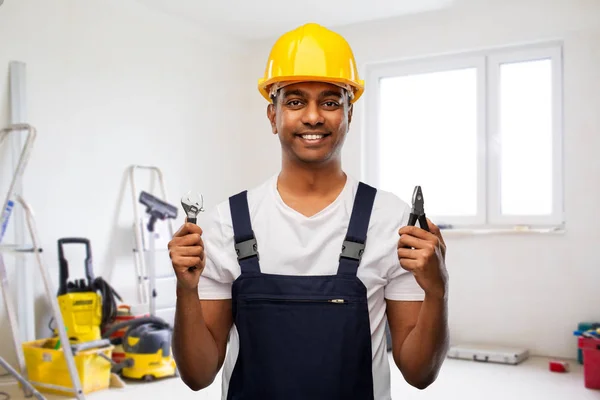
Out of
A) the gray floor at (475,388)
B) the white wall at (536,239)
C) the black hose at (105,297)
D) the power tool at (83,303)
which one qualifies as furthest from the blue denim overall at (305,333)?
the white wall at (536,239)

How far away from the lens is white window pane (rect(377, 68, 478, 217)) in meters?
5.28

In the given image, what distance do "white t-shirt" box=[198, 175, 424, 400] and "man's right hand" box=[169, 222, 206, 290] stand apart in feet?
0.36

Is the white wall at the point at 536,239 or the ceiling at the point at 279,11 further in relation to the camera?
the ceiling at the point at 279,11

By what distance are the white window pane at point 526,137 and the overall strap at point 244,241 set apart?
4157 mm

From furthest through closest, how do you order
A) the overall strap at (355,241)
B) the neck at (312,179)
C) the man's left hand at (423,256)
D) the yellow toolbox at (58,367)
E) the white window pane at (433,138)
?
the white window pane at (433,138)
the yellow toolbox at (58,367)
the neck at (312,179)
the overall strap at (355,241)
the man's left hand at (423,256)

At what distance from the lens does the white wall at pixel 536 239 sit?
185 inches

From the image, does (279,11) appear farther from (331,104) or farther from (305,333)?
(305,333)

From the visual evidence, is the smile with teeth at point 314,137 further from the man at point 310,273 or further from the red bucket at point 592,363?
the red bucket at point 592,363

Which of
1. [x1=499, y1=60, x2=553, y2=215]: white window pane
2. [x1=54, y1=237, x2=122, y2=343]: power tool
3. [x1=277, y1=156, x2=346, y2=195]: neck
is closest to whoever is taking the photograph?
[x1=277, y1=156, x2=346, y2=195]: neck

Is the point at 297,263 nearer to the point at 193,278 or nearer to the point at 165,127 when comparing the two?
the point at 193,278

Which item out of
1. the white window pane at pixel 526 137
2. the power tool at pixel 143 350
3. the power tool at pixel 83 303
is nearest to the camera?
the power tool at pixel 83 303

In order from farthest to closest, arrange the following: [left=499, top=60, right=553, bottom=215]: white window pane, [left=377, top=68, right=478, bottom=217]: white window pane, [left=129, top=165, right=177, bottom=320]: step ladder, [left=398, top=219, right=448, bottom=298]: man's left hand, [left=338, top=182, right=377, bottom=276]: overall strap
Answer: [left=377, top=68, right=478, bottom=217]: white window pane < [left=499, top=60, right=553, bottom=215]: white window pane < [left=129, top=165, right=177, bottom=320]: step ladder < [left=338, top=182, right=377, bottom=276]: overall strap < [left=398, top=219, right=448, bottom=298]: man's left hand

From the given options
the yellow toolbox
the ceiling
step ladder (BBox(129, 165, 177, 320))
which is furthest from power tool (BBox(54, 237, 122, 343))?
the ceiling

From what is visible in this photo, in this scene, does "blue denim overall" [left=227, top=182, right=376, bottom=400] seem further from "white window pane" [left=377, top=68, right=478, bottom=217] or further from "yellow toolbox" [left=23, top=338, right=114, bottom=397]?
"white window pane" [left=377, top=68, right=478, bottom=217]
